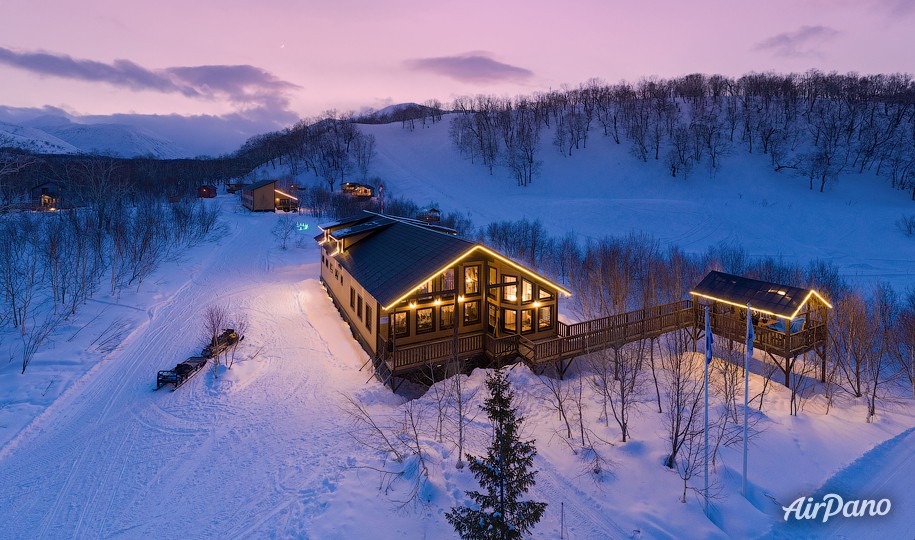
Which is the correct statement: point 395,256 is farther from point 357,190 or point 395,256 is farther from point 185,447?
point 357,190

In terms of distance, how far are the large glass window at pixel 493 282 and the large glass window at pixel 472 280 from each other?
57 centimetres

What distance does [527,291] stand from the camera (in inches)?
800

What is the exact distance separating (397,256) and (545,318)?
8.09 metres

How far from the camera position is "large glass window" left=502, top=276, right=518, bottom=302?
65.9 ft

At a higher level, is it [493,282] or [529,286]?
[493,282]

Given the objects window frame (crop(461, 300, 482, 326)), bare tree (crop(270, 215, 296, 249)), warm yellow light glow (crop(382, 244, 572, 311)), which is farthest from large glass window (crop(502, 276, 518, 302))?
bare tree (crop(270, 215, 296, 249))

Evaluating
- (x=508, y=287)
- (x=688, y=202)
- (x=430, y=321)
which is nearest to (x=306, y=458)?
(x=430, y=321)

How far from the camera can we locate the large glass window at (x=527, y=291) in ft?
66.3

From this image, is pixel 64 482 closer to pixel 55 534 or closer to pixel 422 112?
pixel 55 534

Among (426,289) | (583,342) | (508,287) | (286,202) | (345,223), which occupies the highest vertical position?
(286,202)

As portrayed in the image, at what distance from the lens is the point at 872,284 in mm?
33906

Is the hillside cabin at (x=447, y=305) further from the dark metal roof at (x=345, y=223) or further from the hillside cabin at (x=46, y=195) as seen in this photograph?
the hillside cabin at (x=46, y=195)

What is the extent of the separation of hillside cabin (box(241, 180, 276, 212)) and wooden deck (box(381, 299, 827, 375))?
5782 centimetres

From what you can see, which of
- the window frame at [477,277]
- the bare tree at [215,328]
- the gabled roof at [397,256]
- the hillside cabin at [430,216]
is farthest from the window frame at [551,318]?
the hillside cabin at [430,216]
